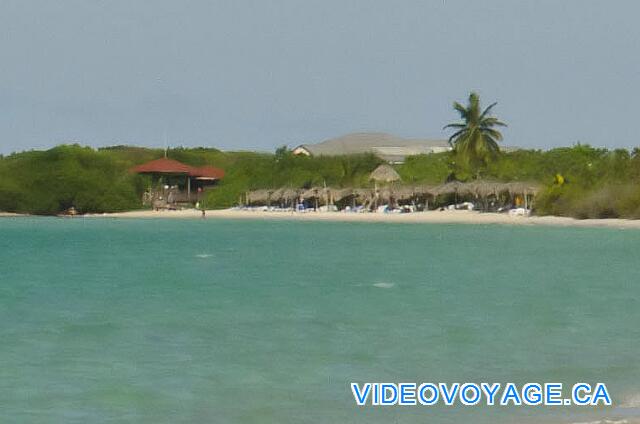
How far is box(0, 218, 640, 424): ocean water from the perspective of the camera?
10281 millimetres

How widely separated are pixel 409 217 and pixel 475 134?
7.23 metres

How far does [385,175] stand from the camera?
78.6 m

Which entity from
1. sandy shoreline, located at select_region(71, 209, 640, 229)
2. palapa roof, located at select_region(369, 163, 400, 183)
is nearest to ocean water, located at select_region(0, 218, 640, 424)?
sandy shoreline, located at select_region(71, 209, 640, 229)

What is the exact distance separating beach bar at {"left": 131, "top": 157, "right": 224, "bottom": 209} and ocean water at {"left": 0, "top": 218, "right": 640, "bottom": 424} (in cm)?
5765

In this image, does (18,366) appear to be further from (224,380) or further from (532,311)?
(532,311)

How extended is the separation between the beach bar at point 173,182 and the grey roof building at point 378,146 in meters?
13.8

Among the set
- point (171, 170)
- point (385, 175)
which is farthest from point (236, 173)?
point (385, 175)

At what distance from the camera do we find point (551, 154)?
246ft

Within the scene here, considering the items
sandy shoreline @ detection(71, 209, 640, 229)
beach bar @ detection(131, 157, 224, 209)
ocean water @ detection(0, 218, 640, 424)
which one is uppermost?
beach bar @ detection(131, 157, 224, 209)

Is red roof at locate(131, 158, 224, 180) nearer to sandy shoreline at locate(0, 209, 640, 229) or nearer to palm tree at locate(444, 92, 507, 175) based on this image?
sandy shoreline at locate(0, 209, 640, 229)

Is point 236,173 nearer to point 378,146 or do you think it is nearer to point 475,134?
point 475,134

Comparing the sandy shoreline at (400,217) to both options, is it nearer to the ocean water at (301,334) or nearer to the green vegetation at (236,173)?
the green vegetation at (236,173)

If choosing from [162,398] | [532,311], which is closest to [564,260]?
[532,311]

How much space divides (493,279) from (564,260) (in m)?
6.98
